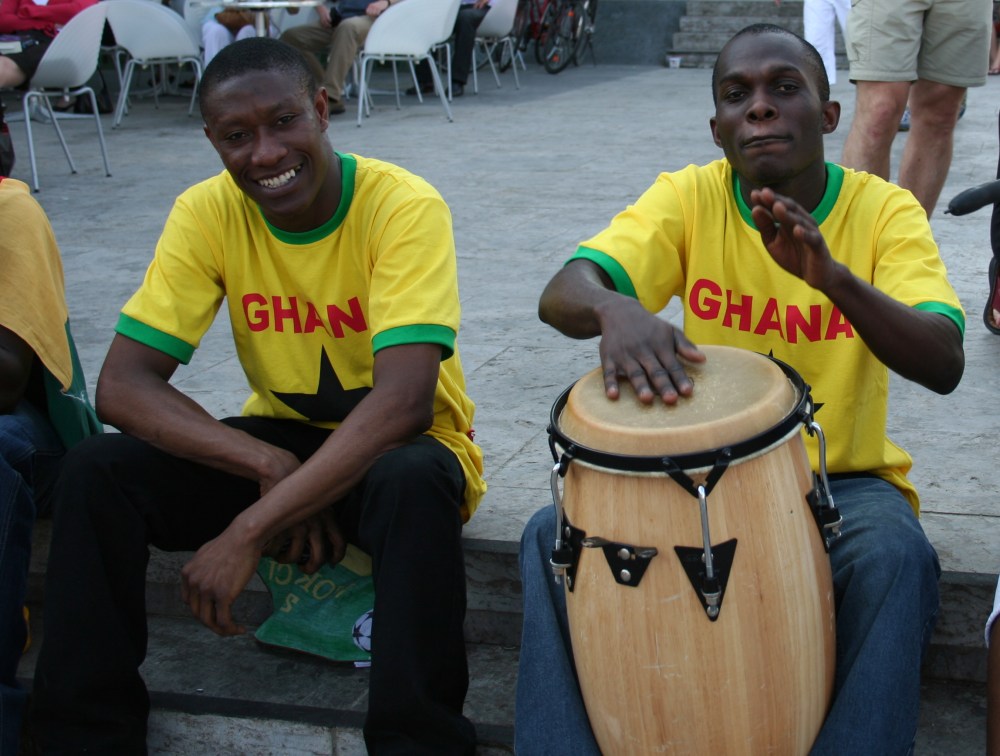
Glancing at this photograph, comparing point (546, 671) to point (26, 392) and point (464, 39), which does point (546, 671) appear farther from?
point (464, 39)

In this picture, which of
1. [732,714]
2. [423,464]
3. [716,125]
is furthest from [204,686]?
[716,125]

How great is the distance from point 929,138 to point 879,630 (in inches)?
129

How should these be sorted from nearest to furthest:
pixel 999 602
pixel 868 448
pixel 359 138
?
pixel 999 602, pixel 868 448, pixel 359 138

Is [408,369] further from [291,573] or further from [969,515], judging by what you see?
[969,515]

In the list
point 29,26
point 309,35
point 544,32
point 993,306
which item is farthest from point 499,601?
point 544,32

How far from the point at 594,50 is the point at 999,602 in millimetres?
12963

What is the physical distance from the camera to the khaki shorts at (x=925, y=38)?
4.77m

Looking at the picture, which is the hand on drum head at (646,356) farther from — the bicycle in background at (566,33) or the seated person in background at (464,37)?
the bicycle in background at (566,33)

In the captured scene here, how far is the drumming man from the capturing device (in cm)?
213

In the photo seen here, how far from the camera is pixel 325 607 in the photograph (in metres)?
2.97

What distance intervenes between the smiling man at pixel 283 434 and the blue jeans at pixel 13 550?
0.52 ft

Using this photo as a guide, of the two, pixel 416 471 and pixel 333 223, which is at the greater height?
pixel 333 223

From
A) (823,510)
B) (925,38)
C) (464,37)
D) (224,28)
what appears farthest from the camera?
(464,37)

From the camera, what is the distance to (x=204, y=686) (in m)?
3.02
